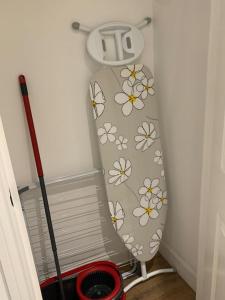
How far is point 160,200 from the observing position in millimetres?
1757

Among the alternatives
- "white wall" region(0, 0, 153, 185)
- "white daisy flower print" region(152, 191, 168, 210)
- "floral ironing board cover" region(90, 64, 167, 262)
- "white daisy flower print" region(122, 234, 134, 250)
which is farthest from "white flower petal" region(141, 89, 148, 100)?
"white daisy flower print" region(122, 234, 134, 250)

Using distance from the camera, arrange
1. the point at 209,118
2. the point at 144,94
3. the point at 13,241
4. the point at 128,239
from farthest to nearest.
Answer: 1. the point at 128,239
2. the point at 144,94
3. the point at 209,118
4. the point at 13,241

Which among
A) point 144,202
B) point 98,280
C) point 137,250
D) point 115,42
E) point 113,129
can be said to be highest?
point 115,42

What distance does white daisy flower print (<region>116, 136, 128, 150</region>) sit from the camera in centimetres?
159

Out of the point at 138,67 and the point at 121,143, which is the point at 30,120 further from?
the point at 138,67

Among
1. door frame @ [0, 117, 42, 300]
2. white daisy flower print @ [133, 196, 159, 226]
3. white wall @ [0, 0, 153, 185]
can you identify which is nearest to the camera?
door frame @ [0, 117, 42, 300]

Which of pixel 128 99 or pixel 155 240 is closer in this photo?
pixel 128 99

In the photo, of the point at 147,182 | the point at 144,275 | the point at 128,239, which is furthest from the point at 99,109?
the point at 144,275

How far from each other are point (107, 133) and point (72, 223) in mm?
612

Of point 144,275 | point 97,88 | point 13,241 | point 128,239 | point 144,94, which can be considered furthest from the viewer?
point 144,275

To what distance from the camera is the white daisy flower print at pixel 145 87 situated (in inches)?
62.5

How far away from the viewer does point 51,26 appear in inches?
54.6

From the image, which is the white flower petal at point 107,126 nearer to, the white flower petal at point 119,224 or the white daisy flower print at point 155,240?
the white flower petal at point 119,224

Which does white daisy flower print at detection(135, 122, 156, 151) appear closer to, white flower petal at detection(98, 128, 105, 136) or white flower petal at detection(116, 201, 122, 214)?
white flower petal at detection(98, 128, 105, 136)
